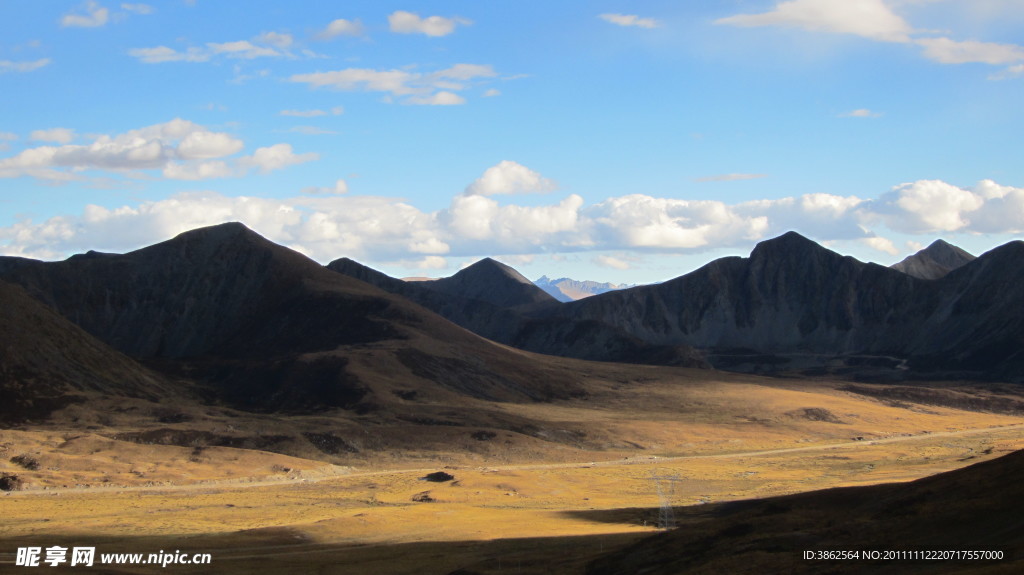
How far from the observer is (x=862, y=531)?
4762 centimetres

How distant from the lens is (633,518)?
7675cm

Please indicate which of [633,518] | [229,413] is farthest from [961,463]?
[229,413]

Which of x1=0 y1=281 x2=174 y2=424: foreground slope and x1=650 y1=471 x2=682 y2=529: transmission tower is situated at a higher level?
x1=0 y1=281 x2=174 y2=424: foreground slope

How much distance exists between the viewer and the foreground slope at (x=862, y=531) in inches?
1638

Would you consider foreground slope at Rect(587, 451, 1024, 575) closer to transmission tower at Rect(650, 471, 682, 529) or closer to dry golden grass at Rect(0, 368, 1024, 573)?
dry golden grass at Rect(0, 368, 1024, 573)

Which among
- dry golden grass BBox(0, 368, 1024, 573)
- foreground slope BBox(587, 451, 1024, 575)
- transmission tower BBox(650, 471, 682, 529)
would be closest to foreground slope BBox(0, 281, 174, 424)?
dry golden grass BBox(0, 368, 1024, 573)

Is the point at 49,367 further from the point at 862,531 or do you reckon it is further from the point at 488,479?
the point at 862,531

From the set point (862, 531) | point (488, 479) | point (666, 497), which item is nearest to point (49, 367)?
point (488, 479)

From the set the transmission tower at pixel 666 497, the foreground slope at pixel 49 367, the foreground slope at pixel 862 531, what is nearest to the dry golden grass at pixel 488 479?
the transmission tower at pixel 666 497

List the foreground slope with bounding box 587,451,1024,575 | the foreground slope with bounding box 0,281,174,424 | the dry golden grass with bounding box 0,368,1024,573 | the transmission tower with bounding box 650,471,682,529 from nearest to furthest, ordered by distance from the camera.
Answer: the foreground slope with bounding box 587,451,1024,575 → the dry golden grass with bounding box 0,368,1024,573 → the transmission tower with bounding box 650,471,682,529 → the foreground slope with bounding box 0,281,174,424

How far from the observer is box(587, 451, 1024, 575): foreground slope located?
4159 centimetres

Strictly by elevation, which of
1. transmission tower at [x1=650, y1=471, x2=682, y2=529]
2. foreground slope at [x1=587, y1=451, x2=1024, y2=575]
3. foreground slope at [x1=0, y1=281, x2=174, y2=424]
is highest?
foreground slope at [x1=0, y1=281, x2=174, y2=424]

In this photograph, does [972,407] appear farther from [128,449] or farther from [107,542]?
[107,542]

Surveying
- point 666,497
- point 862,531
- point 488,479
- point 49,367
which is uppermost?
→ point 49,367
